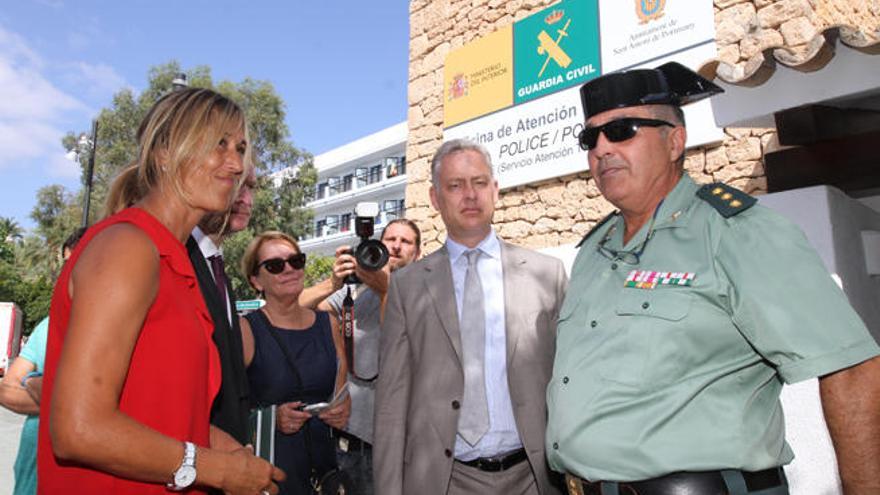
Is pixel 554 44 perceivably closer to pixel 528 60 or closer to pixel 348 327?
pixel 528 60

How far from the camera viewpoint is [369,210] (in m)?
3.20

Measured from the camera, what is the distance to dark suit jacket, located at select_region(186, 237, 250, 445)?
70.6 inches

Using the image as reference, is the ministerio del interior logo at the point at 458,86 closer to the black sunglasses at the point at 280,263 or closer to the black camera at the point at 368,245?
the black sunglasses at the point at 280,263

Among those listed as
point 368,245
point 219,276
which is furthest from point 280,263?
point 219,276

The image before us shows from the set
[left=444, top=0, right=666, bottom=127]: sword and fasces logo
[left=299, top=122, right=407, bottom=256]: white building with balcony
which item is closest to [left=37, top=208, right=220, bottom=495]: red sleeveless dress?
[left=444, top=0, right=666, bottom=127]: sword and fasces logo

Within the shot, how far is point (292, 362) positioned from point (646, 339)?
200 cm

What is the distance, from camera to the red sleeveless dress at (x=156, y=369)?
1311mm

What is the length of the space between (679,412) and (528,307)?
3.07 ft

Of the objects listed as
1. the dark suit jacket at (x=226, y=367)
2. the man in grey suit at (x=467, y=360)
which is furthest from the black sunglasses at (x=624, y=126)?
the dark suit jacket at (x=226, y=367)

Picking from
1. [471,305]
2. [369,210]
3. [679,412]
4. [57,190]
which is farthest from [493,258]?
[57,190]

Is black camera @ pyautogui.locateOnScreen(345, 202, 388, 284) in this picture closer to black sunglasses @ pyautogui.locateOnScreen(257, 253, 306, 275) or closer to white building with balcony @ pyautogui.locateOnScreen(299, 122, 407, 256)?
black sunglasses @ pyautogui.locateOnScreen(257, 253, 306, 275)

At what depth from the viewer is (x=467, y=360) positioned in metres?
2.50

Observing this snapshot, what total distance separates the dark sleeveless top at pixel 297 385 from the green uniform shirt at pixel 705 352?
1.57 metres

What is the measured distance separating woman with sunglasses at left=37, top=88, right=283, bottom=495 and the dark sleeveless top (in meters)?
1.41
